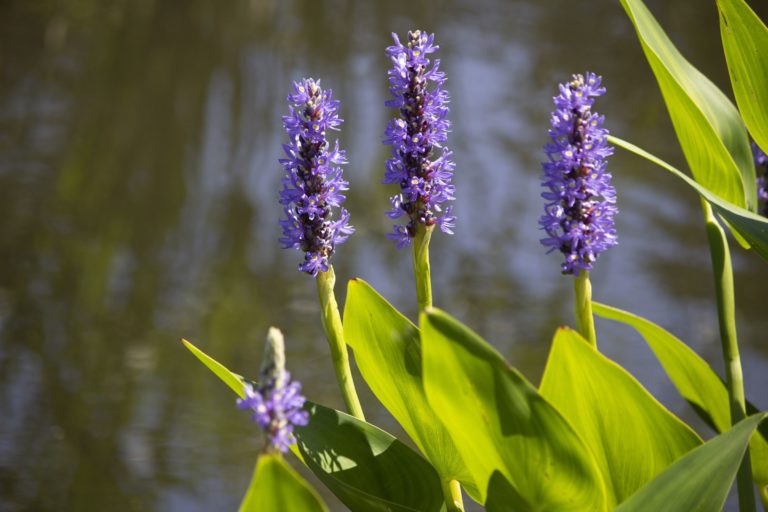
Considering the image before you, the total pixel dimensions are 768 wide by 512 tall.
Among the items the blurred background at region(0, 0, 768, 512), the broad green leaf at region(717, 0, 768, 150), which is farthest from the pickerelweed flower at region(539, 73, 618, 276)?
the blurred background at region(0, 0, 768, 512)

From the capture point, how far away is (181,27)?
15.9 feet

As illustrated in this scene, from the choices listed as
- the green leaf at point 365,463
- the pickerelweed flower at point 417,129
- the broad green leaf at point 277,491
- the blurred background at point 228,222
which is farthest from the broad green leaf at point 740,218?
the blurred background at point 228,222

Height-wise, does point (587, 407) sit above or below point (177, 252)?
below

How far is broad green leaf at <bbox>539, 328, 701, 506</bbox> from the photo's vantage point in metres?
1.11

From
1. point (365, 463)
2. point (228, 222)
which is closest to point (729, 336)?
point (365, 463)

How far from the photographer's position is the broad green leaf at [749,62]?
1398 mm

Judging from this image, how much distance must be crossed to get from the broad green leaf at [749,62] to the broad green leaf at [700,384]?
290 mm

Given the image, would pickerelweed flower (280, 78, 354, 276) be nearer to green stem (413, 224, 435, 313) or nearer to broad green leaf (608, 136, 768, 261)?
green stem (413, 224, 435, 313)

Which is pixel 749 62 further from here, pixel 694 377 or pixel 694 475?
pixel 694 475

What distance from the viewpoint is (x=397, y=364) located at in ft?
4.19

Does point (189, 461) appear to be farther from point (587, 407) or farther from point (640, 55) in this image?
point (640, 55)

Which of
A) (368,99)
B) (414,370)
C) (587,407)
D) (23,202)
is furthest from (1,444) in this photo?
(368,99)

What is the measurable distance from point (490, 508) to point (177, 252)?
7.38 ft

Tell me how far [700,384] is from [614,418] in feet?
1.30
